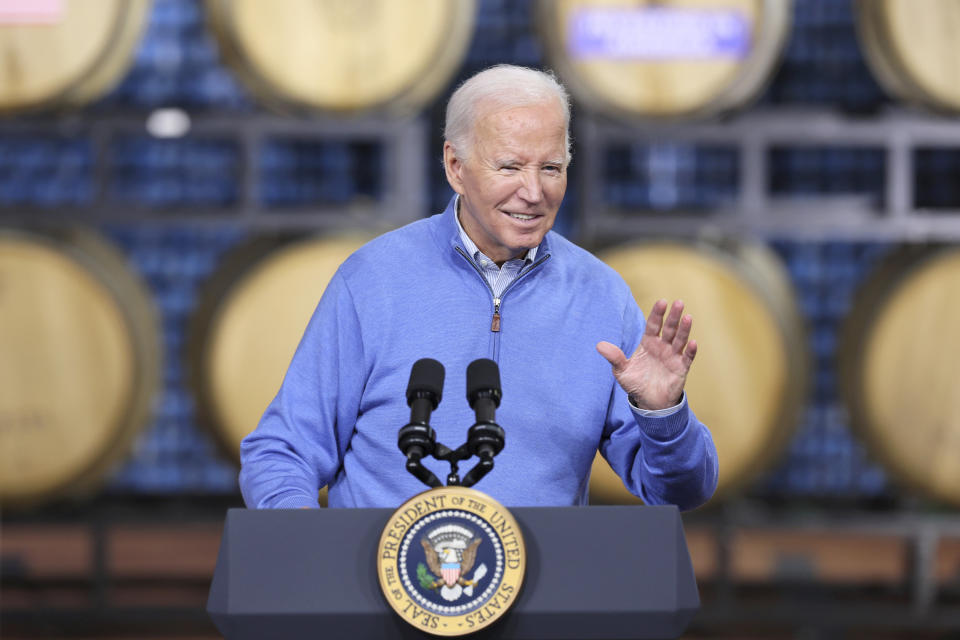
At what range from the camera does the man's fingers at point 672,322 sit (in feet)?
4.09

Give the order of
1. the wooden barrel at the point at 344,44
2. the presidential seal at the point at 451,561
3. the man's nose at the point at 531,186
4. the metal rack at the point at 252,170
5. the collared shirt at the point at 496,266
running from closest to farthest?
the presidential seal at the point at 451,561, the man's nose at the point at 531,186, the collared shirt at the point at 496,266, the wooden barrel at the point at 344,44, the metal rack at the point at 252,170

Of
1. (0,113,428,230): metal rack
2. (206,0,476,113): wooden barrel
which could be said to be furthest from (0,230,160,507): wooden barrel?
(206,0,476,113): wooden barrel

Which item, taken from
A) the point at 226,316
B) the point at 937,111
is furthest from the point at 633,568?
the point at 937,111

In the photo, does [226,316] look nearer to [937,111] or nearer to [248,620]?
[937,111]

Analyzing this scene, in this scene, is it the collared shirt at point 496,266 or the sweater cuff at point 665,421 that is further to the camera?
the collared shirt at point 496,266

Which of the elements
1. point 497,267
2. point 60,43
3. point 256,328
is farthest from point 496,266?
point 60,43

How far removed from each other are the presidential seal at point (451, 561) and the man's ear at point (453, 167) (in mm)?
522

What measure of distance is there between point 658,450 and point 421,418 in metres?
0.33

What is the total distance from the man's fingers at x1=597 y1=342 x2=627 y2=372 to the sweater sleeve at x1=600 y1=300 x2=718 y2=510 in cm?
6

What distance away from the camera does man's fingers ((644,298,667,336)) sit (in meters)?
1.24

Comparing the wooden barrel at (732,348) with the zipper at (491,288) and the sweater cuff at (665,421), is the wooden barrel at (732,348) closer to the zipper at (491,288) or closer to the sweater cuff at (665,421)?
the zipper at (491,288)

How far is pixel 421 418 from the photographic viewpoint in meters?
1.12

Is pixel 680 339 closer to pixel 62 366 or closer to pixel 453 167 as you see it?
pixel 453 167

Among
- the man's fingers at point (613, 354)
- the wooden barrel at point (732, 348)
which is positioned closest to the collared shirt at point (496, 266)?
the man's fingers at point (613, 354)
